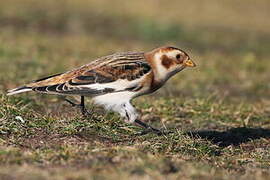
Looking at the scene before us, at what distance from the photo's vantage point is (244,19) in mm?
21312

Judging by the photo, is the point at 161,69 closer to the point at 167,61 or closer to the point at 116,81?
the point at 167,61

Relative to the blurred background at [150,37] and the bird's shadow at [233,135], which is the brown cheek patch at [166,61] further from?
the blurred background at [150,37]

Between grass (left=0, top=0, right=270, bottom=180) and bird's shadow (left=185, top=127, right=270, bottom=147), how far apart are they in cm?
1

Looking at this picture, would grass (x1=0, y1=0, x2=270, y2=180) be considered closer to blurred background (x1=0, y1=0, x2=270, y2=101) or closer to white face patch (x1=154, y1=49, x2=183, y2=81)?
blurred background (x1=0, y1=0, x2=270, y2=101)

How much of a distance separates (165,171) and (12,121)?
2058 millimetres

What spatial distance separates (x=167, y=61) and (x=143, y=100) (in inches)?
93.3

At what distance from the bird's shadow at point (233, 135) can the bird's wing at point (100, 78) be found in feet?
4.32

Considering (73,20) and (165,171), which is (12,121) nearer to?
(165,171)

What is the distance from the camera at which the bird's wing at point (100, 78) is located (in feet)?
21.9

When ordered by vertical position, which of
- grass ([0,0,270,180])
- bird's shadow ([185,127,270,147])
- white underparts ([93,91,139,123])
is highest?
white underparts ([93,91,139,123])

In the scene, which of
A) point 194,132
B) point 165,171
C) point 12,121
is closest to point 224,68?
point 194,132

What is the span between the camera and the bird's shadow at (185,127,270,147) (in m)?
7.73

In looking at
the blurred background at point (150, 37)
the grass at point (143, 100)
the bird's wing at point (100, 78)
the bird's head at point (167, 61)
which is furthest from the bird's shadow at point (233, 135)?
the blurred background at point (150, 37)

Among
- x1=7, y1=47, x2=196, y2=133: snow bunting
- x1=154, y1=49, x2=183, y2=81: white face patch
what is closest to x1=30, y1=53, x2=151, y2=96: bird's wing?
x1=7, y1=47, x2=196, y2=133: snow bunting
